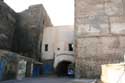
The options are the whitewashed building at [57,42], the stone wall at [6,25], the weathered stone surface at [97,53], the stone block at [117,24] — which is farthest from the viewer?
the whitewashed building at [57,42]

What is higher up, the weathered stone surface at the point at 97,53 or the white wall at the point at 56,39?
the white wall at the point at 56,39

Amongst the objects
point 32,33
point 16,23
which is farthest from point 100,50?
point 16,23

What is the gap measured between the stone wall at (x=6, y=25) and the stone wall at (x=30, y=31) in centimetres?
125

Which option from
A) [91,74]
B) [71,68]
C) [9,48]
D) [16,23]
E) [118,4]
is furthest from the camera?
[16,23]

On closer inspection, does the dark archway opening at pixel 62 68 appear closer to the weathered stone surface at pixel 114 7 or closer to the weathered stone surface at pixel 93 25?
the weathered stone surface at pixel 93 25

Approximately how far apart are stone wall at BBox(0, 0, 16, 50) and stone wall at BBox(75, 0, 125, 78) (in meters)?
8.96

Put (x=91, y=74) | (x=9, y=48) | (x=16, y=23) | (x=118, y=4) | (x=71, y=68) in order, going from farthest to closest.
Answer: (x=16, y=23)
(x=9, y=48)
(x=71, y=68)
(x=118, y=4)
(x=91, y=74)

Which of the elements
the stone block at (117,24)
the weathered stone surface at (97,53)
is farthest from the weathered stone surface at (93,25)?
the weathered stone surface at (97,53)

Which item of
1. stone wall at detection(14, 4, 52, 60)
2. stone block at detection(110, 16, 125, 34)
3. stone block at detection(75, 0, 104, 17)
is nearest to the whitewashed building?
stone wall at detection(14, 4, 52, 60)

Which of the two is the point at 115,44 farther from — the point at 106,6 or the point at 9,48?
the point at 9,48

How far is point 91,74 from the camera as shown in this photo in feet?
60.8

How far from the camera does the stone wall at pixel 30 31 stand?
2491 centimetres

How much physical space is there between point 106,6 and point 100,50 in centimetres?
488

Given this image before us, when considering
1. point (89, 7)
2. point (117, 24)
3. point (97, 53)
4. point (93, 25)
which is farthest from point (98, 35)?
point (89, 7)
